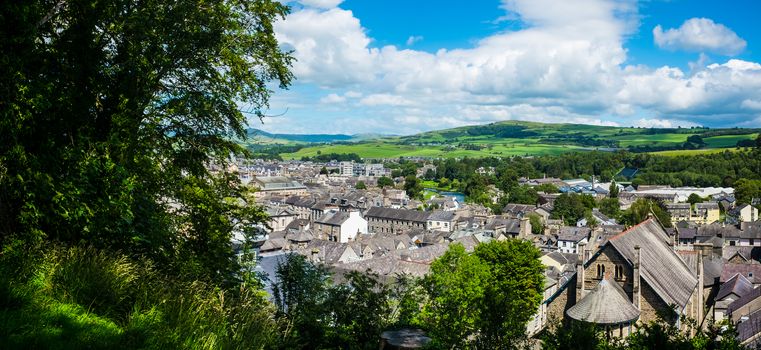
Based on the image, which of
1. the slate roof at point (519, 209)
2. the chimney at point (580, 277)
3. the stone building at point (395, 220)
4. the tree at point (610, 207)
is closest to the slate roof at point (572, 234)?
the stone building at point (395, 220)

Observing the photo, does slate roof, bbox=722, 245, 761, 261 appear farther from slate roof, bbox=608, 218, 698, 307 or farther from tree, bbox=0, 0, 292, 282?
tree, bbox=0, 0, 292, 282

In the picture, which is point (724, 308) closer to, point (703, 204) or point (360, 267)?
point (360, 267)

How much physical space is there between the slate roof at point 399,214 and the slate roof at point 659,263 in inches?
2306

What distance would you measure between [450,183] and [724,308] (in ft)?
514

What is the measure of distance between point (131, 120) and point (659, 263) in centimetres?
3246

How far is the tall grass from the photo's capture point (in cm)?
610

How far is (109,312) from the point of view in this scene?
7020 millimetres

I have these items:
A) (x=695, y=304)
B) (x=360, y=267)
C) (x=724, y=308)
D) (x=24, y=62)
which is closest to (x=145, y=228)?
(x=24, y=62)

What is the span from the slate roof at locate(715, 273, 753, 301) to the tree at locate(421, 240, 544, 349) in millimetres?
12846

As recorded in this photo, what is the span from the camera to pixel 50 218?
8.67 m

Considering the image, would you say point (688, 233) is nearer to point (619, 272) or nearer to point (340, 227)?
point (340, 227)

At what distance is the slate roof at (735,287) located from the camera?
124 feet

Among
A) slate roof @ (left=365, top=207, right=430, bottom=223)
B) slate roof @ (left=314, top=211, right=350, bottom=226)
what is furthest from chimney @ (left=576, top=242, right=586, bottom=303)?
slate roof @ (left=365, top=207, right=430, bottom=223)

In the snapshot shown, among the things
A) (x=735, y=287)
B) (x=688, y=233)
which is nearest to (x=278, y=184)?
(x=688, y=233)
